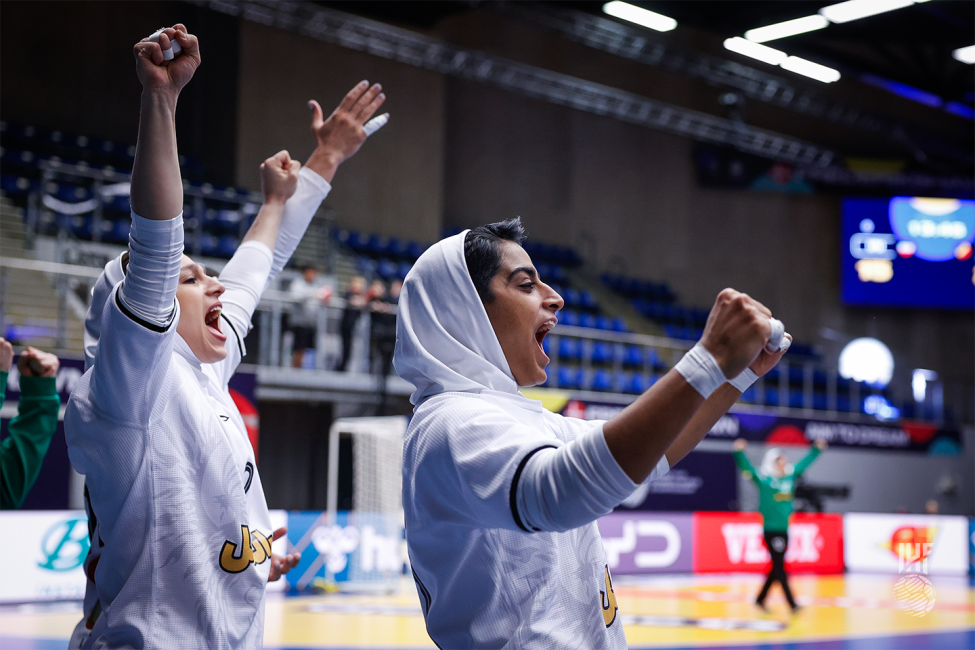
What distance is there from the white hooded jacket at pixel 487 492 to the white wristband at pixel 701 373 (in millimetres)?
178

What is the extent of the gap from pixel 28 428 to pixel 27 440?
1.6 inches

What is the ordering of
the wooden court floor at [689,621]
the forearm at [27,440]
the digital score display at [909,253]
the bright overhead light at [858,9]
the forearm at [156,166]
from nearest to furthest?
the forearm at [156,166] < the forearm at [27,440] < the wooden court floor at [689,621] < the bright overhead light at [858,9] < the digital score display at [909,253]

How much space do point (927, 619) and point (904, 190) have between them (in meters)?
16.3

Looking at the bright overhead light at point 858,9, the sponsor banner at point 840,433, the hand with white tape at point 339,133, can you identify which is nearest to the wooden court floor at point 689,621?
the sponsor banner at point 840,433

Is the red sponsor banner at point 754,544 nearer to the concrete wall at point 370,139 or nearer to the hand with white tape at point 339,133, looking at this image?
the concrete wall at point 370,139

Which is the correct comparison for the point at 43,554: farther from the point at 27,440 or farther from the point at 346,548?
the point at 27,440

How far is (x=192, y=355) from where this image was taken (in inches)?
100

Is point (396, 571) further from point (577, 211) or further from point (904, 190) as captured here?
point (904, 190)

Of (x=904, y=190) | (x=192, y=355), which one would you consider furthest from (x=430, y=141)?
(x=192, y=355)

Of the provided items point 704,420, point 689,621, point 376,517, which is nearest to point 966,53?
point 689,621

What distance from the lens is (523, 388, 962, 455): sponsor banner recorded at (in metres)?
15.1

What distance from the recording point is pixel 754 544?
55.3 ft

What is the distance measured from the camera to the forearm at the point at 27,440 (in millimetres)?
3094

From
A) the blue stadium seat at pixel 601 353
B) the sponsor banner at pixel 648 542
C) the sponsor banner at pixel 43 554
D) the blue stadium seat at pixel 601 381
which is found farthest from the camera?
the blue stadium seat at pixel 601 353
